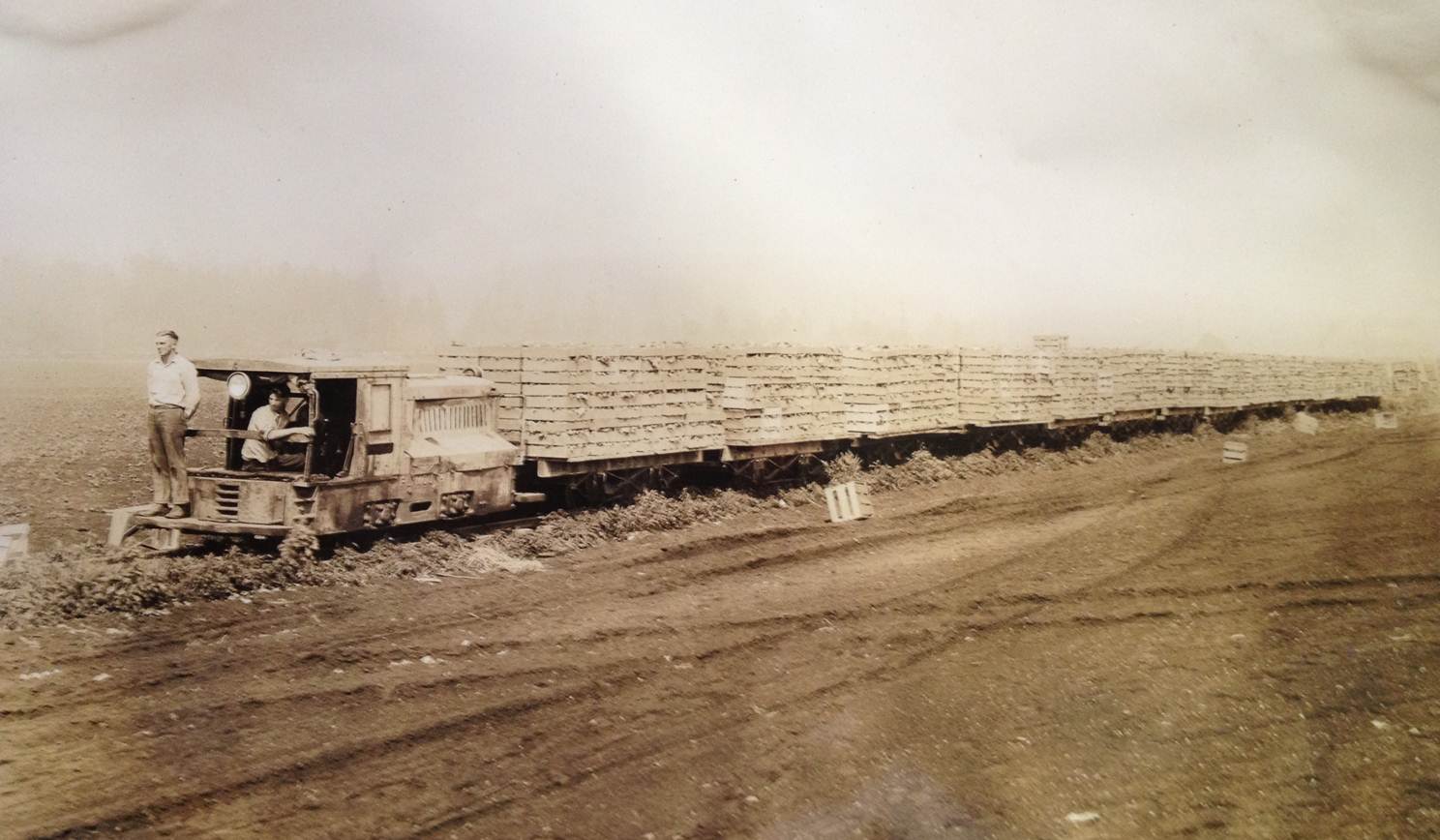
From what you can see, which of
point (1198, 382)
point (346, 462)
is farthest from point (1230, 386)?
point (346, 462)

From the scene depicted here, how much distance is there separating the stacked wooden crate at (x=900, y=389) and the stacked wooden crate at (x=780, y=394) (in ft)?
0.85

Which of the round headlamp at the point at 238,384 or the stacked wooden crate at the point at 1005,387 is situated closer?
the round headlamp at the point at 238,384

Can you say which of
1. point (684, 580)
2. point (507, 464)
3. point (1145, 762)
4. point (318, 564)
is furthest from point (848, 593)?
point (318, 564)

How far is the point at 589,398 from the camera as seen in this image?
10.7 metres

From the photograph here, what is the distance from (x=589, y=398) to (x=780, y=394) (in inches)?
135

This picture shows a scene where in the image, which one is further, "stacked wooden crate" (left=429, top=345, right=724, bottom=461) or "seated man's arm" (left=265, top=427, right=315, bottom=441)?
"stacked wooden crate" (left=429, top=345, right=724, bottom=461)

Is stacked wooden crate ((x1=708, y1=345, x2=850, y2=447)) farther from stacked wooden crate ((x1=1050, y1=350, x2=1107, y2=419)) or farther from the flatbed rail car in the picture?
stacked wooden crate ((x1=1050, y1=350, x2=1107, y2=419))

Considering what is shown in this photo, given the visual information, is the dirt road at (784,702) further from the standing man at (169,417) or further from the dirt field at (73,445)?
the dirt field at (73,445)

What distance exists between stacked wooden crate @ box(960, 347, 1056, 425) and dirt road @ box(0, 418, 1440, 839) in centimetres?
681

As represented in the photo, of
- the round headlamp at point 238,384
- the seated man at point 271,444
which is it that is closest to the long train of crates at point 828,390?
the seated man at point 271,444

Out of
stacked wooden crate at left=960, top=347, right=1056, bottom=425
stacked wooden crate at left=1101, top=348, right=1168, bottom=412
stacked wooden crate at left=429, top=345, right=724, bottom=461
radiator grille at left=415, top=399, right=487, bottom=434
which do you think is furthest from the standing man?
stacked wooden crate at left=1101, top=348, right=1168, bottom=412

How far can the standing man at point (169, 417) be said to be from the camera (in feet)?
25.6

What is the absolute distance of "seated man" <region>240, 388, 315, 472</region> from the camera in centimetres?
869

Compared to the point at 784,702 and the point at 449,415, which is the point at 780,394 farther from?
the point at 784,702
